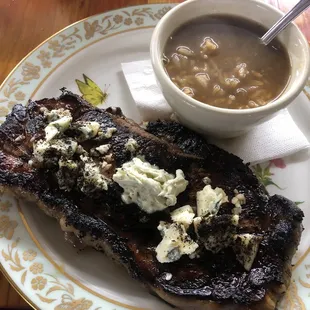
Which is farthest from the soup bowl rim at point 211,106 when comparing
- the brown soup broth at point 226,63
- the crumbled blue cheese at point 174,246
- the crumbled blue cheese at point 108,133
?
the crumbled blue cheese at point 174,246

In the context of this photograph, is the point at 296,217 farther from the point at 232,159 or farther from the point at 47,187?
the point at 47,187

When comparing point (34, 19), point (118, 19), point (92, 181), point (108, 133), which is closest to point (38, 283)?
point (92, 181)

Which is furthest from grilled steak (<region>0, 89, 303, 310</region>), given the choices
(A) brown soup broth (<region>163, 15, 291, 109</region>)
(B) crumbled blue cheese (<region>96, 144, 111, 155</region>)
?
(A) brown soup broth (<region>163, 15, 291, 109</region>)

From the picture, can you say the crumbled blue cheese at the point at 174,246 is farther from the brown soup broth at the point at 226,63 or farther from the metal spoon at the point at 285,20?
the metal spoon at the point at 285,20

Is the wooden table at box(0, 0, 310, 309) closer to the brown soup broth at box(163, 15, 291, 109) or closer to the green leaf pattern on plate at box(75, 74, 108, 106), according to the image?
the green leaf pattern on plate at box(75, 74, 108, 106)

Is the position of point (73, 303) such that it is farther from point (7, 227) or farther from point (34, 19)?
point (34, 19)
